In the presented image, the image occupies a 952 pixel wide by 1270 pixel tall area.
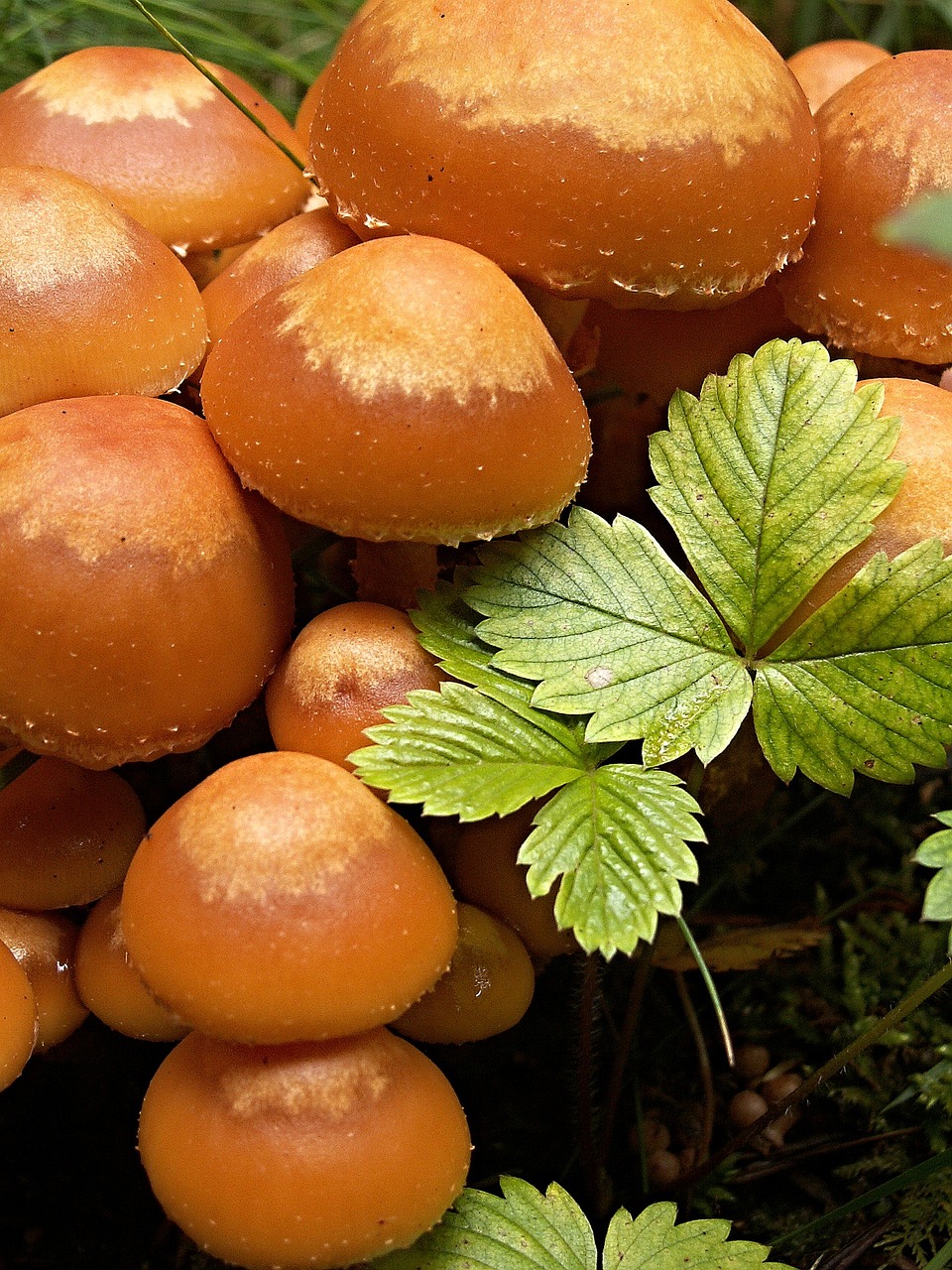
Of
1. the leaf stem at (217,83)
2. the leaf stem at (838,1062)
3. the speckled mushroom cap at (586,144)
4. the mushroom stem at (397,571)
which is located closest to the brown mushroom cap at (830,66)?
the speckled mushroom cap at (586,144)

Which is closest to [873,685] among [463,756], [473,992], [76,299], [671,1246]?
[463,756]

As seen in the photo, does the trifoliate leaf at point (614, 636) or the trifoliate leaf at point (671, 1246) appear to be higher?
the trifoliate leaf at point (614, 636)

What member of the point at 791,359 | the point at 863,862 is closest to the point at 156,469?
the point at 791,359

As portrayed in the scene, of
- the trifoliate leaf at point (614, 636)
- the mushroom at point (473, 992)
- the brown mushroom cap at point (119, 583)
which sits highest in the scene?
the brown mushroom cap at point (119, 583)

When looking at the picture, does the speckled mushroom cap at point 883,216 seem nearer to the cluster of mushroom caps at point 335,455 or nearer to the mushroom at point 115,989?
the cluster of mushroom caps at point 335,455

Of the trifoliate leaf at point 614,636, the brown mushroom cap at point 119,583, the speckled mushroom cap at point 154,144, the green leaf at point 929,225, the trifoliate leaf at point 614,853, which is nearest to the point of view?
the green leaf at point 929,225

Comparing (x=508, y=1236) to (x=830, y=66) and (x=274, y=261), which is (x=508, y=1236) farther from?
(x=830, y=66)

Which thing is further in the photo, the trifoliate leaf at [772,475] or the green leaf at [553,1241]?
the trifoliate leaf at [772,475]
